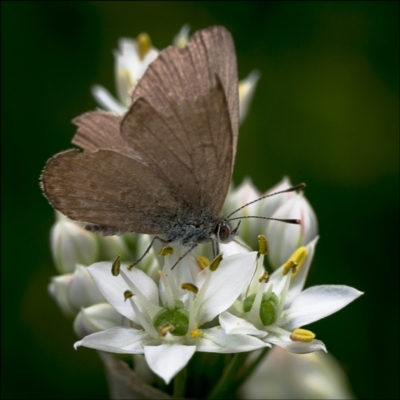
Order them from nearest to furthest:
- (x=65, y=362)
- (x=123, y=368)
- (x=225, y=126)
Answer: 1. (x=225, y=126)
2. (x=123, y=368)
3. (x=65, y=362)

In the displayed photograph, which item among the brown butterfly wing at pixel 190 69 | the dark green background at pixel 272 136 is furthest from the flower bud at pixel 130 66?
the brown butterfly wing at pixel 190 69

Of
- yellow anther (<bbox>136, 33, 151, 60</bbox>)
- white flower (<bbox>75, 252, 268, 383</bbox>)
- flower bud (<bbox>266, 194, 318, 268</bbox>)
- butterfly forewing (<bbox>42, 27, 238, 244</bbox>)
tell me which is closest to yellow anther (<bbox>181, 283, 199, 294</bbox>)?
white flower (<bbox>75, 252, 268, 383</bbox>)

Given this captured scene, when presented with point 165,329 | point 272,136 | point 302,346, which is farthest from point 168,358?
point 272,136

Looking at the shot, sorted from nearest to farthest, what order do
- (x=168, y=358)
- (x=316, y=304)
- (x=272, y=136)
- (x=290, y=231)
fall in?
(x=168, y=358) < (x=316, y=304) < (x=290, y=231) < (x=272, y=136)

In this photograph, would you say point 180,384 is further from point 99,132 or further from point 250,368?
point 99,132

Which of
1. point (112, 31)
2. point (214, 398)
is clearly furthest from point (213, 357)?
point (112, 31)

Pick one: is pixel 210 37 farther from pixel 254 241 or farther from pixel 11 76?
pixel 11 76

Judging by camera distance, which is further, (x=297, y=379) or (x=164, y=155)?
(x=297, y=379)
